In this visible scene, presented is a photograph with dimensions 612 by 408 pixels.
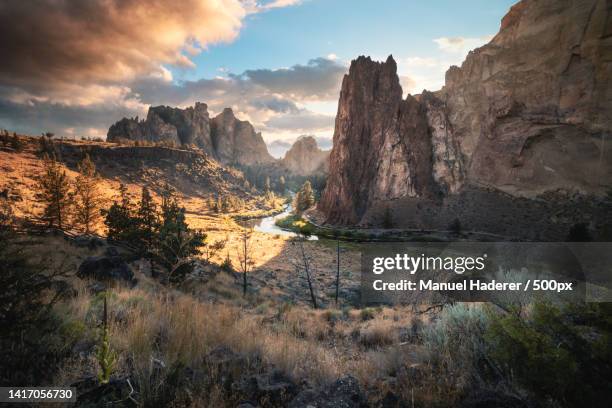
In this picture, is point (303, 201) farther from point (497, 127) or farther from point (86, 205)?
point (86, 205)

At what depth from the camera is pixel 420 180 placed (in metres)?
61.1

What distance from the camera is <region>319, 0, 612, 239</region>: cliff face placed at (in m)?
38.4

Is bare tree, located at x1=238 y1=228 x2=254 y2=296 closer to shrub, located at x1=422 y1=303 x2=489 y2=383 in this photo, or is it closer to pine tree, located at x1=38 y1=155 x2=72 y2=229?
shrub, located at x1=422 y1=303 x2=489 y2=383

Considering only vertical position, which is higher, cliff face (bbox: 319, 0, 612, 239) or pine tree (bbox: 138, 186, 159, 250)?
cliff face (bbox: 319, 0, 612, 239)

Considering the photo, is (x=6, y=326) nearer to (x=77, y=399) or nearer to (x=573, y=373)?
(x=77, y=399)

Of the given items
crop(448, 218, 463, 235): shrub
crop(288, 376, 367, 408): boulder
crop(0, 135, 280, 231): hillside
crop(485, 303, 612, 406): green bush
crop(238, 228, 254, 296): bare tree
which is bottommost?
crop(238, 228, 254, 296): bare tree

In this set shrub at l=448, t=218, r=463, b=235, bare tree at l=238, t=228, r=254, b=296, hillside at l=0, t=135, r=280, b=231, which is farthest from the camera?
hillside at l=0, t=135, r=280, b=231

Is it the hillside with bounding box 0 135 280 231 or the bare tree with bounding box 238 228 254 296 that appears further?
the hillside with bounding box 0 135 280 231

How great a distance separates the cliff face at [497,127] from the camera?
38406 millimetres

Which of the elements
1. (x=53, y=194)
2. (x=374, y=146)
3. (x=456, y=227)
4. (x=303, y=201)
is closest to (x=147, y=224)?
(x=53, y=194)

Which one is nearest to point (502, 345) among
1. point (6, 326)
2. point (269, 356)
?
point (269, 356)

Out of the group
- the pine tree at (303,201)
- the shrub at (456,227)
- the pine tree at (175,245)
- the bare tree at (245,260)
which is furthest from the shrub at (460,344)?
the pine tree at (303,201)

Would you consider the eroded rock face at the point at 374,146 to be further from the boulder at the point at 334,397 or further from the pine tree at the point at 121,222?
the boulder at the point at 334,397

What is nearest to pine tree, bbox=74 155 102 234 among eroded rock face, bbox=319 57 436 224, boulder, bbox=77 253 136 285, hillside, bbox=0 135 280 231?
boulder, bbox=77 253 136 285
